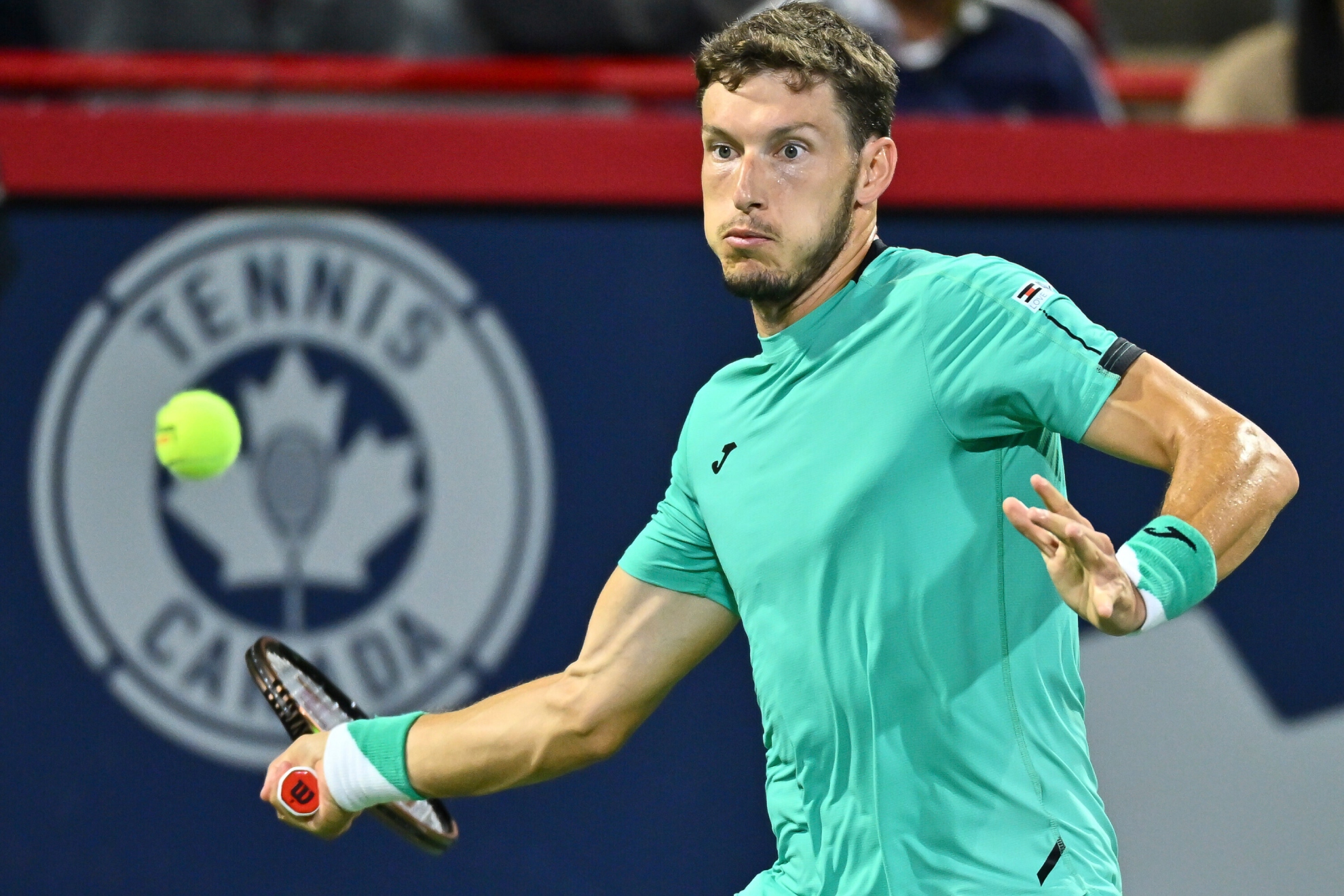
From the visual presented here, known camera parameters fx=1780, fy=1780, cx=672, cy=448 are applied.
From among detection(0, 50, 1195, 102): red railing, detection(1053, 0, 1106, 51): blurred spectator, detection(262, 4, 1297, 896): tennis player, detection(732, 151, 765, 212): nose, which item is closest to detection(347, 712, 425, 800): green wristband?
detection(262, 4, 1297, 896): tennis player

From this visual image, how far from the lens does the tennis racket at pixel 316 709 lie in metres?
2.77

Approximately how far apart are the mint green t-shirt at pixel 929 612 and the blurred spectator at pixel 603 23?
2.62 m

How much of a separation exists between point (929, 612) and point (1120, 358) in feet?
1.35

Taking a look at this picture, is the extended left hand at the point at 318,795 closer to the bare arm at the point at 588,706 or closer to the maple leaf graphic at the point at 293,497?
the bare arm at the point at 588,706

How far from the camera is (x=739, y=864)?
4023mm

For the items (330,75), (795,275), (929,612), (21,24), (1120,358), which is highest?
(21,24)

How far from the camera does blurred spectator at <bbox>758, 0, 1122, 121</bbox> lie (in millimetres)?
4676

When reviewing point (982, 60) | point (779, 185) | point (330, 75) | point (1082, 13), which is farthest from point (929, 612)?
point (1082, 13)

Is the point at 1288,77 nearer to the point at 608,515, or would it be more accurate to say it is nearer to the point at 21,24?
the point at 608,515

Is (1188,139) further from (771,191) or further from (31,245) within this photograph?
(31,245)

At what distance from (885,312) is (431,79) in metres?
2.57

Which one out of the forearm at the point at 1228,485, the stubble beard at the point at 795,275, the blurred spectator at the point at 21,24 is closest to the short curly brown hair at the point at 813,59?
the stubble beard at the point at 795,275

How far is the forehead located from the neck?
0.15m

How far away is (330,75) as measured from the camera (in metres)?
4.63
